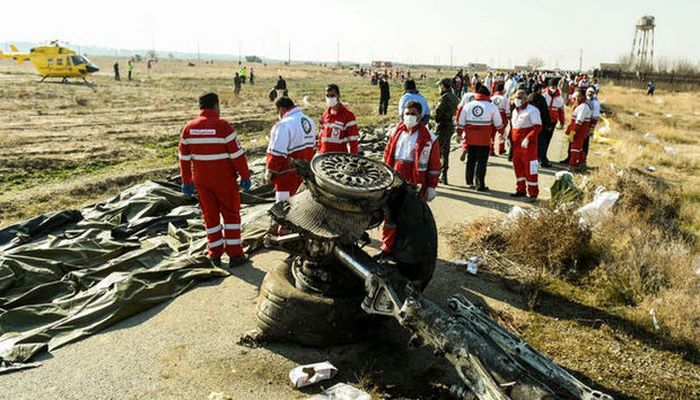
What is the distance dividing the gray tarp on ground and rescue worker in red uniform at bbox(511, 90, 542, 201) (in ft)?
15.6

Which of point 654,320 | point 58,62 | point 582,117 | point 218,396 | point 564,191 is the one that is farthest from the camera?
point 58,62

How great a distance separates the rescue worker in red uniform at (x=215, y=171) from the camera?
5.96 metres

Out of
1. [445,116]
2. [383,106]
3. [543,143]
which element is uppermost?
[383,106]

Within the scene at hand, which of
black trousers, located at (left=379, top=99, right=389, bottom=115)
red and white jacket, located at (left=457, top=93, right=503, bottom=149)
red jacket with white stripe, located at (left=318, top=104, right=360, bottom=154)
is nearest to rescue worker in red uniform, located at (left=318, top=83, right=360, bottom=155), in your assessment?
red jacket with white stripe, located at (left=318, top=104, right=360, bottom=154)

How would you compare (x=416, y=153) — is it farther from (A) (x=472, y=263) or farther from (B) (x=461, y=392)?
(B) (x=461, y=392)

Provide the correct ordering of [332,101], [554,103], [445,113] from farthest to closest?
[554,103] < [445,113] < [332,101]

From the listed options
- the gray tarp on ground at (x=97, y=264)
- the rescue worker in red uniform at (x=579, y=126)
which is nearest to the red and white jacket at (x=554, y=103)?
the rescue worker in red uniform at (x=579, y=126)

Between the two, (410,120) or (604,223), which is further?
(604,223)

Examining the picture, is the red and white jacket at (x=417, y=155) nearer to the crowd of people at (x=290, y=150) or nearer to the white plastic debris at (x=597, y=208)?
the crowd of people at (x=290, y=150)

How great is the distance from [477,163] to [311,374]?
6901mm

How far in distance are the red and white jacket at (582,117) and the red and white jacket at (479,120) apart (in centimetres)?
325

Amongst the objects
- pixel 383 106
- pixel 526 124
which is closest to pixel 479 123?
pixel 526 124

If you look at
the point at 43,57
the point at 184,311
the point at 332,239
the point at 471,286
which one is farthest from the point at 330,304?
the point at 43,57

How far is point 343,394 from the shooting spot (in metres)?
3.69
